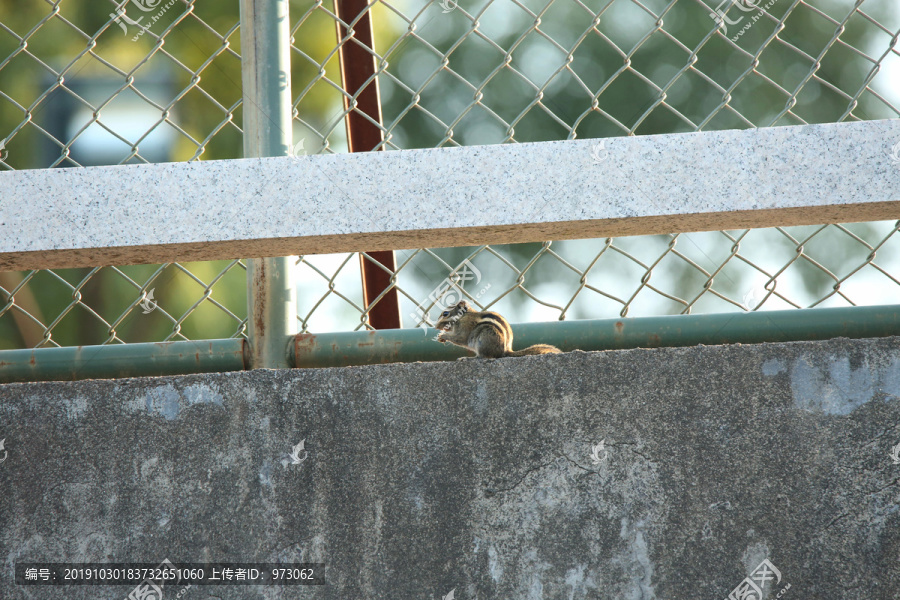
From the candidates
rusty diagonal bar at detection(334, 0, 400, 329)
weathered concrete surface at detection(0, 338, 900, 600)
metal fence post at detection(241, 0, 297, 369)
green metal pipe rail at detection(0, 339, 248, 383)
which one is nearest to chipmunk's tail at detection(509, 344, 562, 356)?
weathered concrete surface at detection(0, 338, 900, 600)

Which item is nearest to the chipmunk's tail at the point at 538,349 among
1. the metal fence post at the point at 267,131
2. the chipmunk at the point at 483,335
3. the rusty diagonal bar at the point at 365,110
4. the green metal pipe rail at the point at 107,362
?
the chipmunk at the point at 483,335

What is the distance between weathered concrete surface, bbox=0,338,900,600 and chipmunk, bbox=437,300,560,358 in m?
0.35

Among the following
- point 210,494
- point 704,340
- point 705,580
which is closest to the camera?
point 705,580

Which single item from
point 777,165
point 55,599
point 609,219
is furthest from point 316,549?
point 777,165

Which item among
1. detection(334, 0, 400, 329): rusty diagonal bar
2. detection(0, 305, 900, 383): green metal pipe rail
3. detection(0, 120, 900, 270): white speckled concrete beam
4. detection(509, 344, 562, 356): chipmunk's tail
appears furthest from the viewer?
detection(334, 0, 400, 329): rusty diagonal bar

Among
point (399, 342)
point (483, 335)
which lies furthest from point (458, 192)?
point (483, 335)

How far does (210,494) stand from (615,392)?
2.87 feet

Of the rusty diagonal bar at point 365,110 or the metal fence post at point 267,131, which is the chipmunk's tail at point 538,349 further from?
the metal fence post at point 267,131

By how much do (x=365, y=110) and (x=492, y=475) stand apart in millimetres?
1102

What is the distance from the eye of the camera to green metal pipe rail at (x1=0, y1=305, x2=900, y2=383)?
1835 mm

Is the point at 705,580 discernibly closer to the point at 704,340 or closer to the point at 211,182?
the point at 704,340

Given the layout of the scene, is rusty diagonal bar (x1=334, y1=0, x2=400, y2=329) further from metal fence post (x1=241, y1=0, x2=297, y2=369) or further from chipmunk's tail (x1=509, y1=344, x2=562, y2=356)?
chipmunk's tail (x1=509, y1=344, x2=562, y2=356)

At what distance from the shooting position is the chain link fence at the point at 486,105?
6.75 ft

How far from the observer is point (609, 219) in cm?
153
